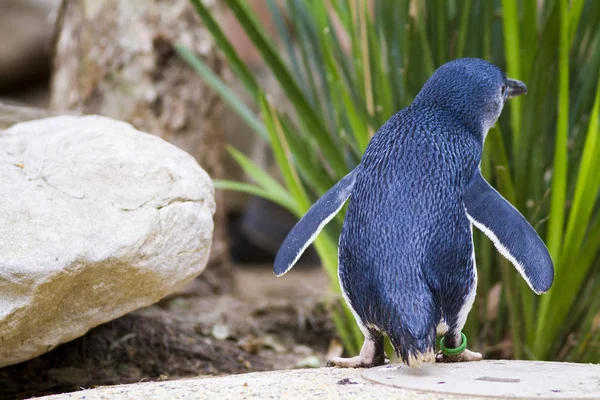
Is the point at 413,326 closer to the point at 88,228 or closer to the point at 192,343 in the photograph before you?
the point at 88,228

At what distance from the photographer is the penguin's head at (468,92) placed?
1788mm

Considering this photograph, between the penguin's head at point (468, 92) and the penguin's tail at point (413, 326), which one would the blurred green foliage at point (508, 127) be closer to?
the penguin's head at point (468, 92)

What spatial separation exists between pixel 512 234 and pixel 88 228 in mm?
963

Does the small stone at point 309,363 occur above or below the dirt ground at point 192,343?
below

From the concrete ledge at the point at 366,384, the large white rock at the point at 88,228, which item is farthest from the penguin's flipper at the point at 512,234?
the large white rock at the point at 88,228

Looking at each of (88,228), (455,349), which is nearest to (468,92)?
(455,349)

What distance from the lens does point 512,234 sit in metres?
1.60

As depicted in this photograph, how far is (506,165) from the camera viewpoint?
1.93 metres

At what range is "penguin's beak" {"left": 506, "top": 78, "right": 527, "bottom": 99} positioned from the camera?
1.91m

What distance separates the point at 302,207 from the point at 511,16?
0.82 meters

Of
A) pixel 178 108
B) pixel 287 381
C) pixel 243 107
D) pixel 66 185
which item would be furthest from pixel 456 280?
pixel 178 108

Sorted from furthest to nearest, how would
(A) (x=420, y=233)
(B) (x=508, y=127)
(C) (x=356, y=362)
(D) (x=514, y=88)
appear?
(B) (x=508, y=127) < (D) (x=514, y=88) < (C) (x=356, y=362) < (A) (x=420, y=233)

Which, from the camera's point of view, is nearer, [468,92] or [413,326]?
[413,326]

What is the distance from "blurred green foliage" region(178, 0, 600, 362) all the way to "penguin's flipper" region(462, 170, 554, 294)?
0.91ft
